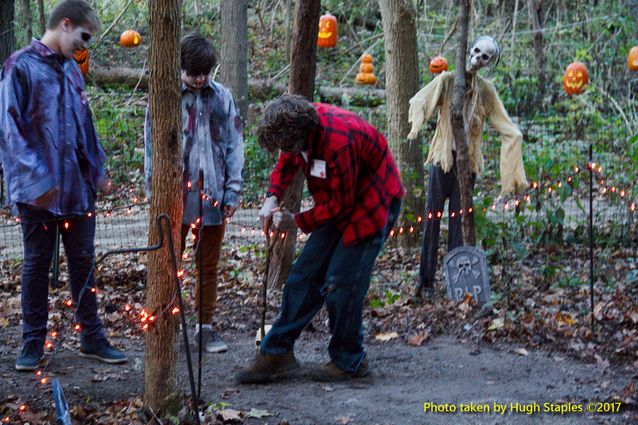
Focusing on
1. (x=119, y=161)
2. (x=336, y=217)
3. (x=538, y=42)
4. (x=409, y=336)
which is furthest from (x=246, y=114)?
(x=336, y=217)

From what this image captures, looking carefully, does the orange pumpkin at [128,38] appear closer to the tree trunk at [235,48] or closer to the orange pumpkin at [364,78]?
the tree trunk at [235,48]

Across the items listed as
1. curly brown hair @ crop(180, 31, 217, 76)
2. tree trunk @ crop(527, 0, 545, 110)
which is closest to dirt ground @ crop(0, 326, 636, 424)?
curly brown hair @ crop(180, 31, 217, 76)

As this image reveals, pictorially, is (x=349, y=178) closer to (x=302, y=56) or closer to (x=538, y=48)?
(x=302, y=56)

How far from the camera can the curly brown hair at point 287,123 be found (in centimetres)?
446

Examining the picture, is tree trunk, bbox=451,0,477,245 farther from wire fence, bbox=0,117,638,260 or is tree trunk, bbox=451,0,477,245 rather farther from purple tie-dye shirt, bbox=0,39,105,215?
purple tie-dye shirt, bbox=0,39,105,215

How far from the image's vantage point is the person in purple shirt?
4816mm

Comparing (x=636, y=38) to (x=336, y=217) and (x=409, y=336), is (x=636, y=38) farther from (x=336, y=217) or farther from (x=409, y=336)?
(x=336, y=217)

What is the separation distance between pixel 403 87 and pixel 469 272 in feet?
9.30

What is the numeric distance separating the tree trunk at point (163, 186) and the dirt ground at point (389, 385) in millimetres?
463

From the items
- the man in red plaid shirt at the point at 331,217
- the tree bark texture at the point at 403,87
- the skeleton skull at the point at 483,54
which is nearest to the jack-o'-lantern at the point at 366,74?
the tree bark texture at the point at 403,87

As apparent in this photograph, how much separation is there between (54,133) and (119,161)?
9.10m

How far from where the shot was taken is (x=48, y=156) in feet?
16.0

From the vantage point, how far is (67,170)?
4.96 metres

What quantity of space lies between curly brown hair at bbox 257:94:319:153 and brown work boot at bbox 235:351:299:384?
1.26 meters
